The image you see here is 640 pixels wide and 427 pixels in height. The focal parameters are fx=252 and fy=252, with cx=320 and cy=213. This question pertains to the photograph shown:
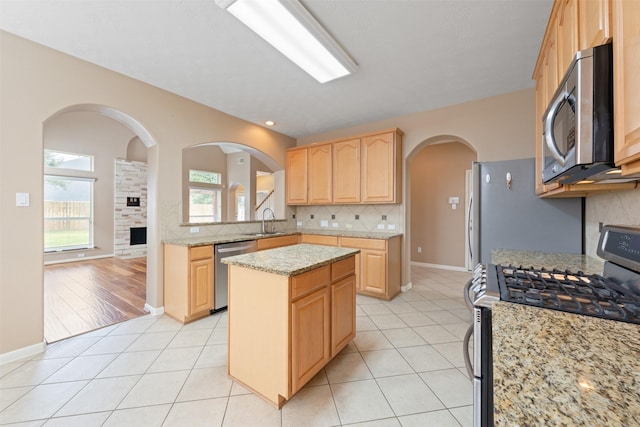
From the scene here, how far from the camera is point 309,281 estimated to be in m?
A: 1.69

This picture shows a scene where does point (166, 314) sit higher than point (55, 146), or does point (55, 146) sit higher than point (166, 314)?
point (55, 146)

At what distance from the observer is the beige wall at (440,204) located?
511 cm

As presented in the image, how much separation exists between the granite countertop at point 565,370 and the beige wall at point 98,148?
838 centimetres

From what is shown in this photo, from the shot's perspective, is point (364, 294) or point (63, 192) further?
point (63, 192)

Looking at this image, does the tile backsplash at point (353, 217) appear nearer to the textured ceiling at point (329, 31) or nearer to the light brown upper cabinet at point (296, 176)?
the light brown upper cabinet at point (296, 176)

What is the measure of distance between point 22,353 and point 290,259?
2418 millimetres

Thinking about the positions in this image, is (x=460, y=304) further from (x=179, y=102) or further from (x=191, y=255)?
(x=179, y=102)

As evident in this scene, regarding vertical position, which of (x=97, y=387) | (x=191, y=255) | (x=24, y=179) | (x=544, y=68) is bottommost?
(x=97, y=387)

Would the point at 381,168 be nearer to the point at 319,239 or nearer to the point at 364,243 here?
the point at 364,243

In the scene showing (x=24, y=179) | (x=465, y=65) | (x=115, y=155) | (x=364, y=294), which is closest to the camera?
(x=24, y=179)

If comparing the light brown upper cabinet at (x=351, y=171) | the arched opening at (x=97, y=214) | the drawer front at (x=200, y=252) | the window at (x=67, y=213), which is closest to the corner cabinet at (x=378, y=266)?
the light brown upper cabinet at (x=351, y=171)

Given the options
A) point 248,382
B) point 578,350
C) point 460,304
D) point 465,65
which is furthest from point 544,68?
point 248,382

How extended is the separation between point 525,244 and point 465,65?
5.86ft

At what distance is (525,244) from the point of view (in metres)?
2.24
